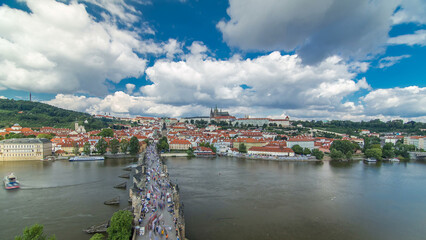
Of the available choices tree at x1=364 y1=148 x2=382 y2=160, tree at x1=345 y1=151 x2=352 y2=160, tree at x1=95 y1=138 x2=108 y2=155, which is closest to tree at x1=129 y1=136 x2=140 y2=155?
tree at x1=95 y1=138 x2=108 y2=155

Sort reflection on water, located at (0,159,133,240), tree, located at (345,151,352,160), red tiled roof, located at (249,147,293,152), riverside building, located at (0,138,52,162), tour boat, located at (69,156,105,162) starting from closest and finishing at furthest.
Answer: reflection on water, located at (0,159,133,240), riverside building, located at (0,138,52,162), tour boat, located at (69,156,105,162), tree, located at (345,151,352,160), red tiled roof, located at (249,147,293,152)

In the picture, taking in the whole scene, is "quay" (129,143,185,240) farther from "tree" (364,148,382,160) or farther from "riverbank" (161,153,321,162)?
"tree" (364,148,382,160)

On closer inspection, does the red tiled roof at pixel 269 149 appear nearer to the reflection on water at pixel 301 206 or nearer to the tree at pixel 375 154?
the tree at pixel 375 154

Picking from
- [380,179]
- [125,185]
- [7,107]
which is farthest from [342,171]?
[7,107]

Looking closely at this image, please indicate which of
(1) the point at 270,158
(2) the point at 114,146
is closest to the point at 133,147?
(2) the point at 114,146

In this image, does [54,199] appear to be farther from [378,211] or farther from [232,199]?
[378,211]
